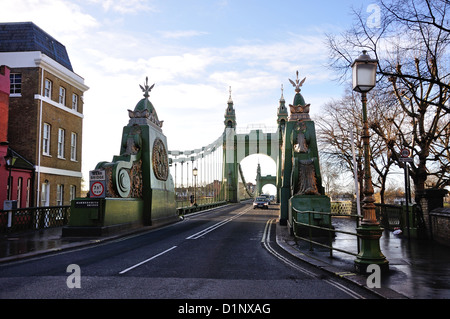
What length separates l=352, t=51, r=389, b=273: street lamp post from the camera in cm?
697

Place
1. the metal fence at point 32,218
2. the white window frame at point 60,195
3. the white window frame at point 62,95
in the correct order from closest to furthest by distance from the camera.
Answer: the metal fence at point 32,218 < the white window frame at point 60,195 < the white window frame at point 62,95

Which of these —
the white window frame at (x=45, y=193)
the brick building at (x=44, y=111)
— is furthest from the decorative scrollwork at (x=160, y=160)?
the white window frame at (x=45, y=193)

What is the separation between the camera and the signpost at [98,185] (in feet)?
47.4

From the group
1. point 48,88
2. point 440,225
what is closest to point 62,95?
point 48,88

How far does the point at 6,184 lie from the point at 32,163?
12.6 ft

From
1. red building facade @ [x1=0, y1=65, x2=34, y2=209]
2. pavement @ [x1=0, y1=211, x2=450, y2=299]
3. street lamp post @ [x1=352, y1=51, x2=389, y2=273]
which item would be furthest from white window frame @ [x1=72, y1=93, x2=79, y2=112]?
street lamp post @ [x1=352, y1=51, x2=389, y2=273]

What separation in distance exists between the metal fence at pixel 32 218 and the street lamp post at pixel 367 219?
47.2 feet

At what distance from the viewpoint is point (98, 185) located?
47.5 feet

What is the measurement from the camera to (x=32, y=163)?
21.4 metres

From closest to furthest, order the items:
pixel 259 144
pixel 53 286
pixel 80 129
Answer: pixel 53 286, pixel 80 129, pixel 259 144

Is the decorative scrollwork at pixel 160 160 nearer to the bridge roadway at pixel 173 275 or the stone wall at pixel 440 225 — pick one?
the bridge roadway at pixel 173 275

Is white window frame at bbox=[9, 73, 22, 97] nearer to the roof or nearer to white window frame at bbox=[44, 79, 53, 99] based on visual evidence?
white window frame at bbox=[44, 79, 53, 99]
